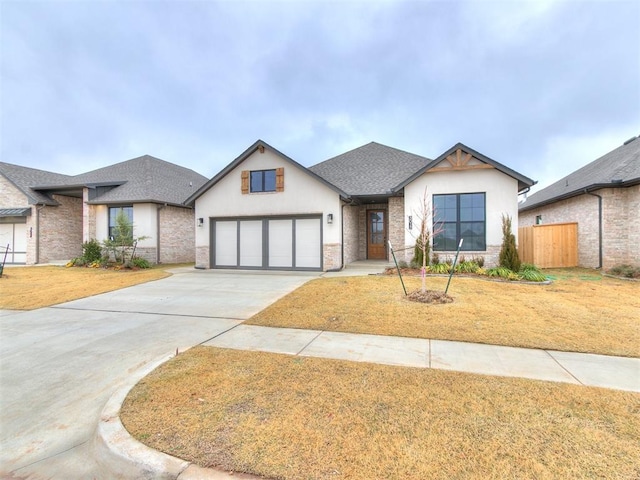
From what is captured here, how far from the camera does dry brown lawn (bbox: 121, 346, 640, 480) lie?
2.10 m

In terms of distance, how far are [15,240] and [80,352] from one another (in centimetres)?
2014

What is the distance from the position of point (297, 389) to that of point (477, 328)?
372cm

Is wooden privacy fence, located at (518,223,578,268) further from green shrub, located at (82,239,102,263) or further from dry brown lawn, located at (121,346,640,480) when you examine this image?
green shrub, located at (82,239,102,263)

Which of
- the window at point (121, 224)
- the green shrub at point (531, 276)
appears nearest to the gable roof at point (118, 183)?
the window at point (121, 224)

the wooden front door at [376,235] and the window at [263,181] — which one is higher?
the window at [263,181]

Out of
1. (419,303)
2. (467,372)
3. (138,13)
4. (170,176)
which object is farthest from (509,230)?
(170,176)

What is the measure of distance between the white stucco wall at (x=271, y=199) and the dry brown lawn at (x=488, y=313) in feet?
15.1

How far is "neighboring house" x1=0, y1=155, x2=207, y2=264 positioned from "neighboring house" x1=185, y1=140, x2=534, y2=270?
4.09 metres

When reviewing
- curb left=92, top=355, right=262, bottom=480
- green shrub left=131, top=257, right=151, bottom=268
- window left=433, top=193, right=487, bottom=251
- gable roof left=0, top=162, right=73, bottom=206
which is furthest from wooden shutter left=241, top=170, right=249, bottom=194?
gable roof left=0, top=162, right=73, bottom=206

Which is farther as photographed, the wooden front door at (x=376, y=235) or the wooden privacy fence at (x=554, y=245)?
the wooden front door at (x=376, y=235)

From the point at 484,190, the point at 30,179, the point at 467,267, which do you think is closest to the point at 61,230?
the point at 30,179

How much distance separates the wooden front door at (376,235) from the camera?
16578mm

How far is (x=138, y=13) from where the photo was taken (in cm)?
1167

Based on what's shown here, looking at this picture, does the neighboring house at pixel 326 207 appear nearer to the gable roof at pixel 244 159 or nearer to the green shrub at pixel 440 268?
the gable roof at pixel 244 159
